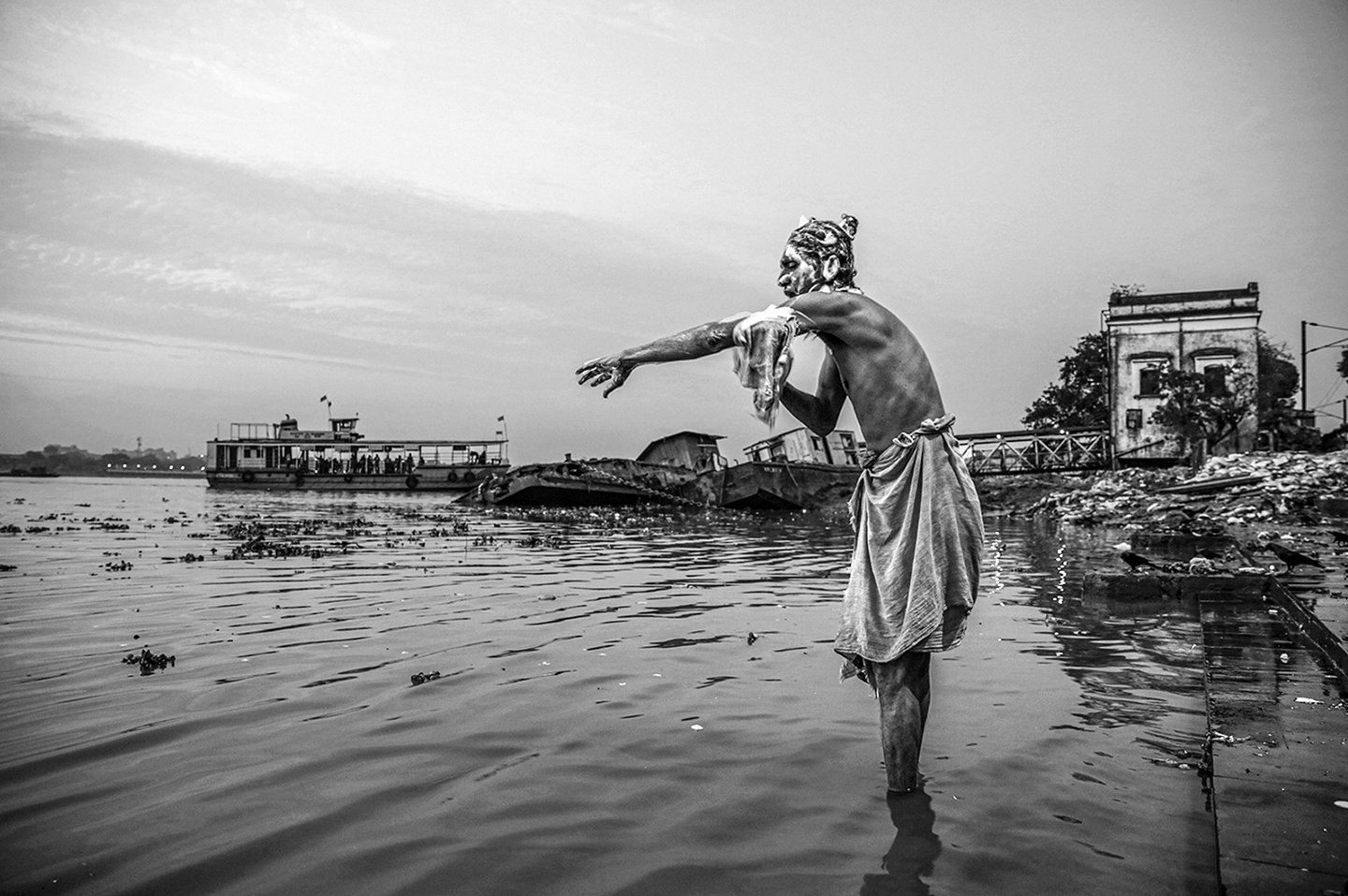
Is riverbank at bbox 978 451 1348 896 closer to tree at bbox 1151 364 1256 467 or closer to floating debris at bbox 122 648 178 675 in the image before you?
floating debris at bbox 122 648 178 675

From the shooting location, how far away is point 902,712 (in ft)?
10.7

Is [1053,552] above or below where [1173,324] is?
below

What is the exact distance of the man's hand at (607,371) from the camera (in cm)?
368

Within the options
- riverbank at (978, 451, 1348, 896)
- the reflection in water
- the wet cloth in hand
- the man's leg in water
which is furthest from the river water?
the wet cloth in hand

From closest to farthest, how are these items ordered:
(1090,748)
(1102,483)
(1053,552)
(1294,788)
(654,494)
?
(1294,788)
(1090,748)
(1053,552)
(1102,483)
(654,494)


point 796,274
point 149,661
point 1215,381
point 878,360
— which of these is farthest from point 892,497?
point 1215,381

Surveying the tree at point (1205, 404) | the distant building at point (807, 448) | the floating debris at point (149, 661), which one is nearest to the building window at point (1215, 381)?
the tree at point (1205, 404)

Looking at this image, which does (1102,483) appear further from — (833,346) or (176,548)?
(833,346)

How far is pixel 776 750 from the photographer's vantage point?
3916 millimetres

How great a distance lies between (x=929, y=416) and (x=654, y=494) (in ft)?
107

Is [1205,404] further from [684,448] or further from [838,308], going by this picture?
[838,308]

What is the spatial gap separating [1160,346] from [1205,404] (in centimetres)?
456

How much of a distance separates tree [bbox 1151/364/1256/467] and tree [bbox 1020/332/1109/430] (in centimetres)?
822

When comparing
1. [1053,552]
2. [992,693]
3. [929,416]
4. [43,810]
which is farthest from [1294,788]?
[1053,552]
